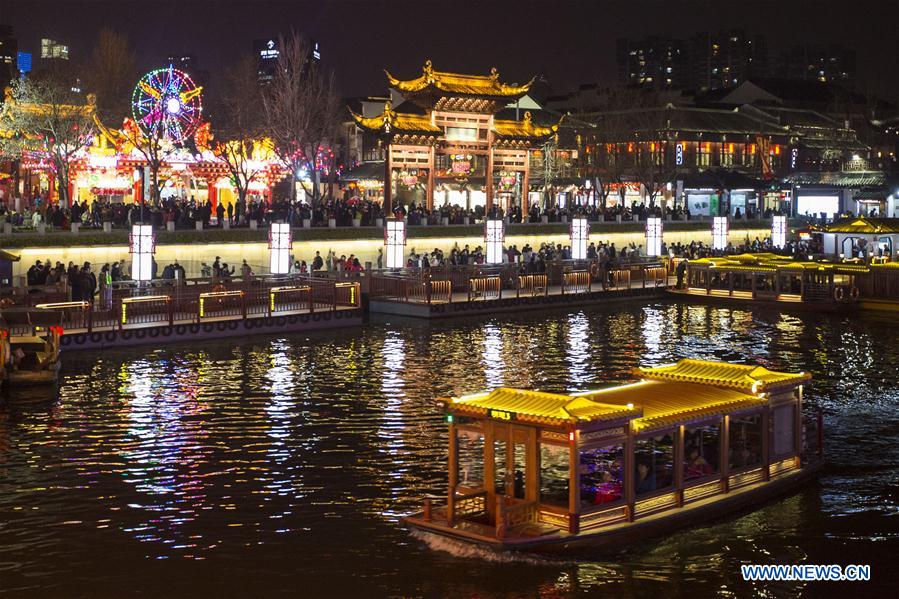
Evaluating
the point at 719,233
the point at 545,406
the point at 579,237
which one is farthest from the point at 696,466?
the point at 719,233

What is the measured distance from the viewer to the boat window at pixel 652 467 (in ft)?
60.2

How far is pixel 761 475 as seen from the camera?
20.6 m

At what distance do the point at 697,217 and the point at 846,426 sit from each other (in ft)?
180

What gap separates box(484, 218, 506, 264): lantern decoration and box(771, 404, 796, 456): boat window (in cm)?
3404

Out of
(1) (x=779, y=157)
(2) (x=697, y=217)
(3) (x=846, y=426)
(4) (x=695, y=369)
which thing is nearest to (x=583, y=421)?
A: (4) (x=695, y=369)

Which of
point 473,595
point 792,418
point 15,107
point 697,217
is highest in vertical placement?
point 15,107

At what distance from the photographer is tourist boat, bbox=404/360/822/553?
17078 millimetres

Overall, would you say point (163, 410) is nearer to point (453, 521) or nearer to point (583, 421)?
point (453, 521)

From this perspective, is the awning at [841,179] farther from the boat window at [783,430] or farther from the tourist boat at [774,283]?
the boat window at [783,430]

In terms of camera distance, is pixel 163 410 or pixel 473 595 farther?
pixel 163 410

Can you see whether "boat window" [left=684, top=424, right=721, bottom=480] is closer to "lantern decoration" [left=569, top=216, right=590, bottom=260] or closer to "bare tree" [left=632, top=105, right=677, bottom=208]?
"lantern decoration" [left=569, top=216, right=590, bottom=260]

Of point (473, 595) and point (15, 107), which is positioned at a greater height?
point (15, 107)

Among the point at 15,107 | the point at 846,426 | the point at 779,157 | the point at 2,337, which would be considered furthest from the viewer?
the point at 779,157

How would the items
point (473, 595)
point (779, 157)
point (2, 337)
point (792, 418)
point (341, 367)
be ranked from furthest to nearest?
point (779, 157) → point (341, 367) → point (2, 337) → point (792, 418) → point (473, 595)
